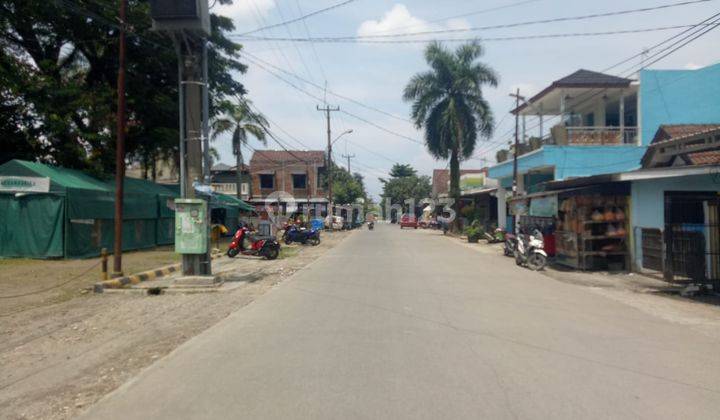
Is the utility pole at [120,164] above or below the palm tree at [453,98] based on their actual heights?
below

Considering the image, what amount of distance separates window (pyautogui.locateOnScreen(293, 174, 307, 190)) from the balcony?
127 feet

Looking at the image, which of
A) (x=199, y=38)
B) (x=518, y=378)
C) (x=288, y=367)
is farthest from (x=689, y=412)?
(x=199, y=38)

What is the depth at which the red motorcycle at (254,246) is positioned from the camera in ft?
74.3

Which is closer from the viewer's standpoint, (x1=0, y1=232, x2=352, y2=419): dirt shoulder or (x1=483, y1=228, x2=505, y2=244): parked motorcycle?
(x1=0, y1=232, x2=352, y2=419): dirt shoulder

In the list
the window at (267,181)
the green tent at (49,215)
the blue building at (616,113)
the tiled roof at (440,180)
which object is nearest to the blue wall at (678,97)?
the blue building at (616,113)

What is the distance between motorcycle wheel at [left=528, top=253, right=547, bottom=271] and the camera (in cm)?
1909

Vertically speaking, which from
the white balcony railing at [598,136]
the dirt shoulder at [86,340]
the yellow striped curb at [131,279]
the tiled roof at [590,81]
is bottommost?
the dirt shoulder at [86,340]

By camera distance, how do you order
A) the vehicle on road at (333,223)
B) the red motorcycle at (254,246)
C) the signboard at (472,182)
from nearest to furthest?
the red motorcycle at (254,246) → the vehicle on road at (333,223) → the signboard at (472,182)

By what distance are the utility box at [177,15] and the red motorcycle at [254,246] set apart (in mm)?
10048

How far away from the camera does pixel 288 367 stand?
6.60m

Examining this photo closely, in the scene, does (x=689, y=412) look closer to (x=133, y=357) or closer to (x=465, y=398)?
(x=465, y=398)

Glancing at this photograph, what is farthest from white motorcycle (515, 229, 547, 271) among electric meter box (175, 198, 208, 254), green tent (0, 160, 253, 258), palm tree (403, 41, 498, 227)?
palm tree (403, 41, 498, 227)

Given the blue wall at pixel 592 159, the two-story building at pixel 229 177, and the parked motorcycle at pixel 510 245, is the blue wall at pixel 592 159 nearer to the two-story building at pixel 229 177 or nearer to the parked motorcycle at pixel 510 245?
the parked motorcycle at pixel 510 245

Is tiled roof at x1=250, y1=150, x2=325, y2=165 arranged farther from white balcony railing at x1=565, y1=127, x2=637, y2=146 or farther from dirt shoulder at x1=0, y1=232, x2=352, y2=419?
dirt shoulder at x1=0, y1=232, x2=352, y2=419
